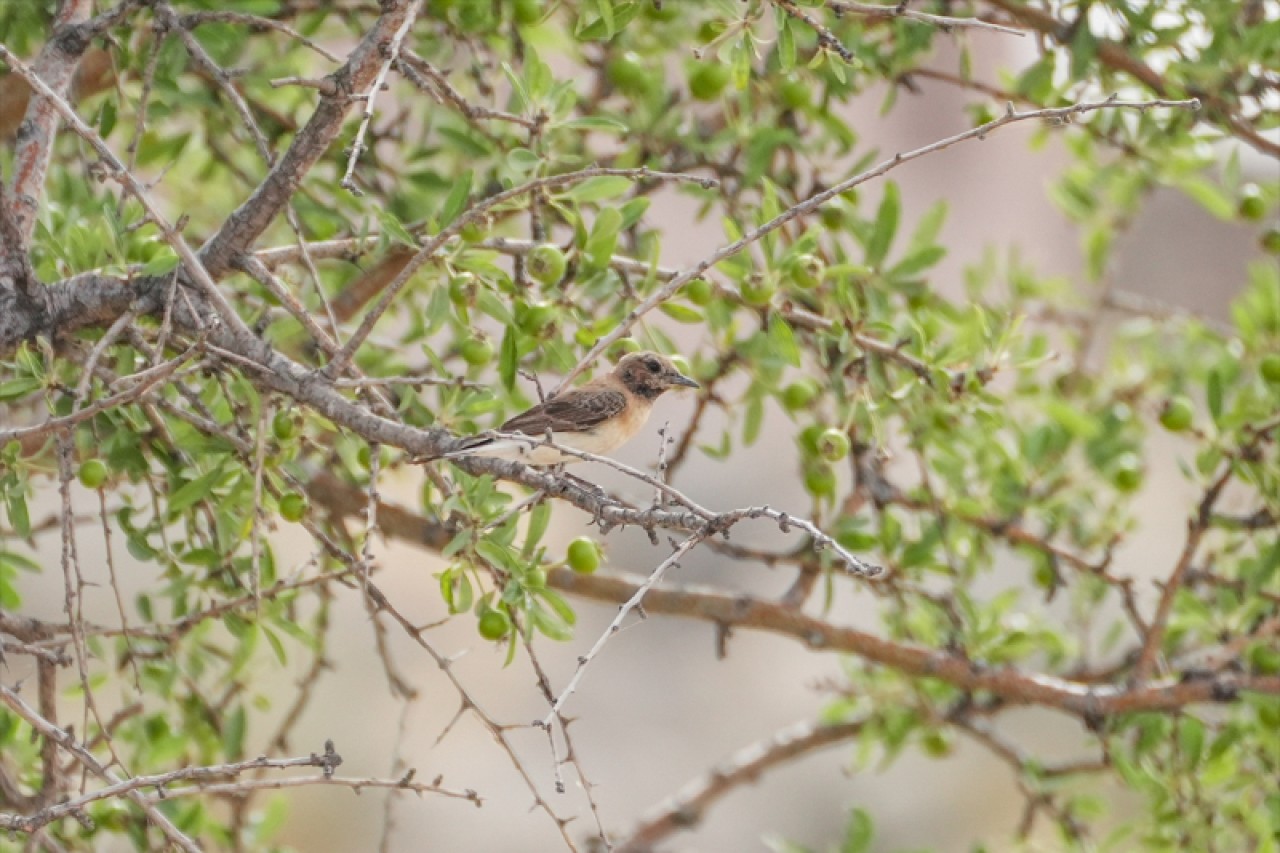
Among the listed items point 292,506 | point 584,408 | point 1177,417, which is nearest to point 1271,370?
point 1177,417

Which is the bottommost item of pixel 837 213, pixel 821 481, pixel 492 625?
pixel 492 625

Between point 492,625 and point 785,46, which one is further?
point 492,625

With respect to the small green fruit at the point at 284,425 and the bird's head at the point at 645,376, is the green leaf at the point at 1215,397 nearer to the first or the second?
the bird's head at the point at 645,376

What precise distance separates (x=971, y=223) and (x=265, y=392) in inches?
423

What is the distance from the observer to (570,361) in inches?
113

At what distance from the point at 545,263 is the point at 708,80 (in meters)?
1.03

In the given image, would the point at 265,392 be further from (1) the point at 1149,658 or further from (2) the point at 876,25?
(1) the point at 1149,658

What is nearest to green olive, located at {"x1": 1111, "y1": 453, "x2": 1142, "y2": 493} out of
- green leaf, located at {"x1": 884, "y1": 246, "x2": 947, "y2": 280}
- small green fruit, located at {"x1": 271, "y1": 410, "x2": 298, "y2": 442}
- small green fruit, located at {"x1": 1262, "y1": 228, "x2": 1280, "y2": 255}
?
small green fruit, located at {"x1": 1262, "y1": 228, "x2": 1280, "y2": 255}

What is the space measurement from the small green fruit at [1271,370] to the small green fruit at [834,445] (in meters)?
1.35

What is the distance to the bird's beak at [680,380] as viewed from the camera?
3.42m

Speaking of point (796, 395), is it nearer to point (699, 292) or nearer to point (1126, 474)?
point (699, 292)

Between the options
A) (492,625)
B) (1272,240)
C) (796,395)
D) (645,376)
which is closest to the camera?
(492,625)

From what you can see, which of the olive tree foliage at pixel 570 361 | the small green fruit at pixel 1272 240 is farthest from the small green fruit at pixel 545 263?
the small green fruit at pixel 1272 240

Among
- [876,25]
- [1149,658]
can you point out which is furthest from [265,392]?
[1149,658]
